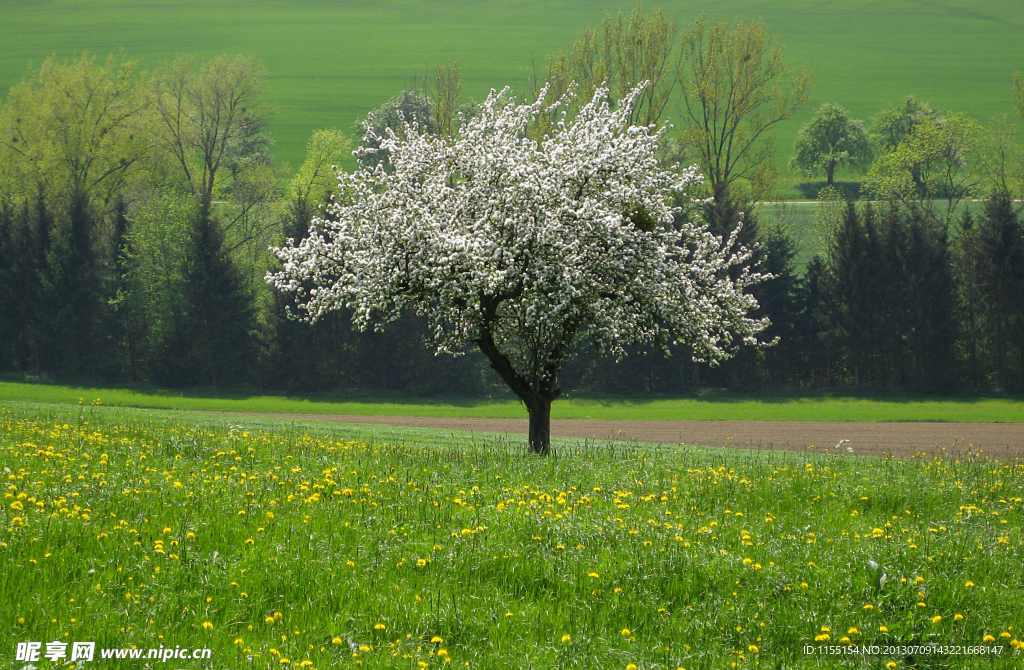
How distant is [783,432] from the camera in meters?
35.6

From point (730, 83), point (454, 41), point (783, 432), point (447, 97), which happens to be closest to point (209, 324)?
point (447, 97)

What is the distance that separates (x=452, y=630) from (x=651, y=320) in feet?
39.7

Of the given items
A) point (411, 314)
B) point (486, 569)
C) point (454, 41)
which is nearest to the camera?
point (486, 569)

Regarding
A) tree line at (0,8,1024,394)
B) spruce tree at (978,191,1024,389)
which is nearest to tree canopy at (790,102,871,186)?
tree line at (0,8,1024,394)

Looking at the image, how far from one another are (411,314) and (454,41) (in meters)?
105

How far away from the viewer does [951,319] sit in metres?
54.0

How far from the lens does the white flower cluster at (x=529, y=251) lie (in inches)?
686

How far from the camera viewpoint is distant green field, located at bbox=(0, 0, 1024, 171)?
4970 inches

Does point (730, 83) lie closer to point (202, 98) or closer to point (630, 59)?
point (630, 59)

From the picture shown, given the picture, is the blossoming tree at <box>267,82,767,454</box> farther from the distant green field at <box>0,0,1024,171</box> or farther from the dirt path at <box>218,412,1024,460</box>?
the distant green field at <box>0,0,1024,171</box>

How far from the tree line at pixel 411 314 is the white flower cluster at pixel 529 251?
3352cm

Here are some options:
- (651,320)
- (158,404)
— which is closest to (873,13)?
(158,404)

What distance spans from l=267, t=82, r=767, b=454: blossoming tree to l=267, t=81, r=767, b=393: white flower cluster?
36 mm

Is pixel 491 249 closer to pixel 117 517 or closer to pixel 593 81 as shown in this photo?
pixel 117 517
